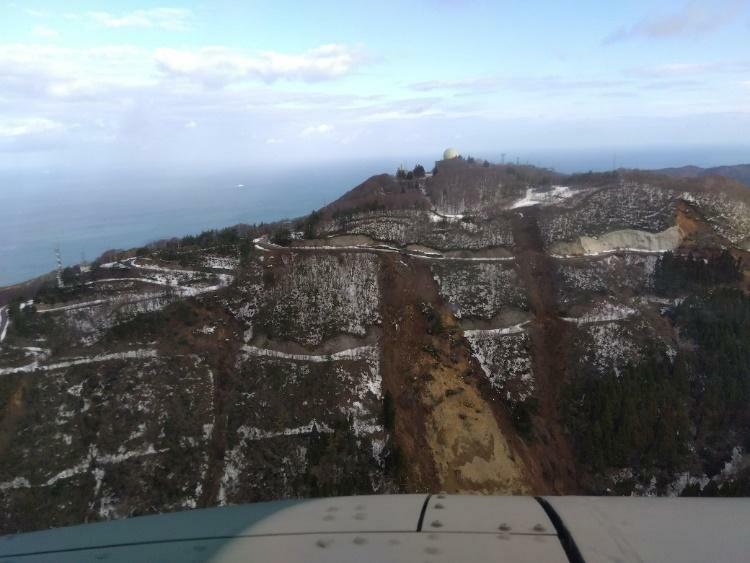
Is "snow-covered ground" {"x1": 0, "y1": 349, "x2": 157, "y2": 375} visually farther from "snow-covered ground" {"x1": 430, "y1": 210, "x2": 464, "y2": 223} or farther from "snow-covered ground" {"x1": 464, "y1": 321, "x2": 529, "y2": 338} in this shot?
"snow-covered ground" {"x1": 430, "y1": 210, "x2": 464, "y2": 223}

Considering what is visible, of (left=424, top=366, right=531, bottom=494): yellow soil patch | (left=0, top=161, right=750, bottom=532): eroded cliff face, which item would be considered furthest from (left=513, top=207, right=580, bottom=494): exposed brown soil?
(left=424, top=366, right=531, bottom=494): yellow soil patch

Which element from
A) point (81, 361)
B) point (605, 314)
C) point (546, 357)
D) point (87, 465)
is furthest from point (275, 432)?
point (605, 314)

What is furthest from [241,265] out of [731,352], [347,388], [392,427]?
[731,352]

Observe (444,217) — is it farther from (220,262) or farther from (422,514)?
(422,514)

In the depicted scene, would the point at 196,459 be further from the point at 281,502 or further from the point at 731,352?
the point at 731,352

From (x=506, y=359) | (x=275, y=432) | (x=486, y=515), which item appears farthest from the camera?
(x=506, y=359)
